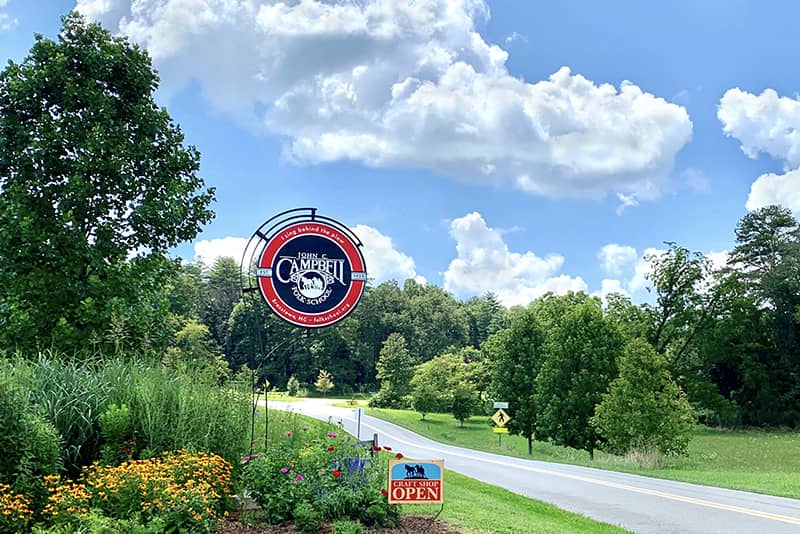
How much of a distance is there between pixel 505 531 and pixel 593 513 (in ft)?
14.3

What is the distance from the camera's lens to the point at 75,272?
36.2 feet

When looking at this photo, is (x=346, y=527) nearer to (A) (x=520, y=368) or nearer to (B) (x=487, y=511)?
(B) (x=487, y=511)

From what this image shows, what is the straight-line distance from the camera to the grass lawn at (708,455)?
16438 mm

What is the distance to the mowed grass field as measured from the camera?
7.56 m

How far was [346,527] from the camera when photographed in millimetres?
5777

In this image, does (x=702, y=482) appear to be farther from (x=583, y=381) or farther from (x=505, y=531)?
(x=583, y=381)

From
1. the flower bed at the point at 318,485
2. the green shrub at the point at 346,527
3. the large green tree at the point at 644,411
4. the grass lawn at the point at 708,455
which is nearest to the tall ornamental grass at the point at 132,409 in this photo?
the flower bed at the point at 318,485

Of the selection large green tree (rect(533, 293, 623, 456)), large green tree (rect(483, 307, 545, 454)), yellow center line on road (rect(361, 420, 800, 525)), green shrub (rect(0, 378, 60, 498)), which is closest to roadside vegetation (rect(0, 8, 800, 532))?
green shrub (rect(0, 378, 60, 498))

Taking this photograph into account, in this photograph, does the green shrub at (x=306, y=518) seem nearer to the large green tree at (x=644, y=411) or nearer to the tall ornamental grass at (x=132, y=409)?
the tall ornamental grass at (x=132, y=409)

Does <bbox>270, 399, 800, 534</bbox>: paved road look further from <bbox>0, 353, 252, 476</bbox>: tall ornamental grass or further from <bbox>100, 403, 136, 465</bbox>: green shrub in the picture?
<bbox>100, 403, 136, 465</bbox>: green shrub

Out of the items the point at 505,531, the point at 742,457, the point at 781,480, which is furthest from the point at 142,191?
the point at 742,457

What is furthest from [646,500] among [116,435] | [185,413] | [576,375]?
[576,375]

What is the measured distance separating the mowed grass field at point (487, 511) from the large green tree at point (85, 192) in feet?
12.2

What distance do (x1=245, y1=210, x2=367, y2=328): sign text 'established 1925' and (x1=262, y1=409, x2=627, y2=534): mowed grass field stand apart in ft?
4.92
